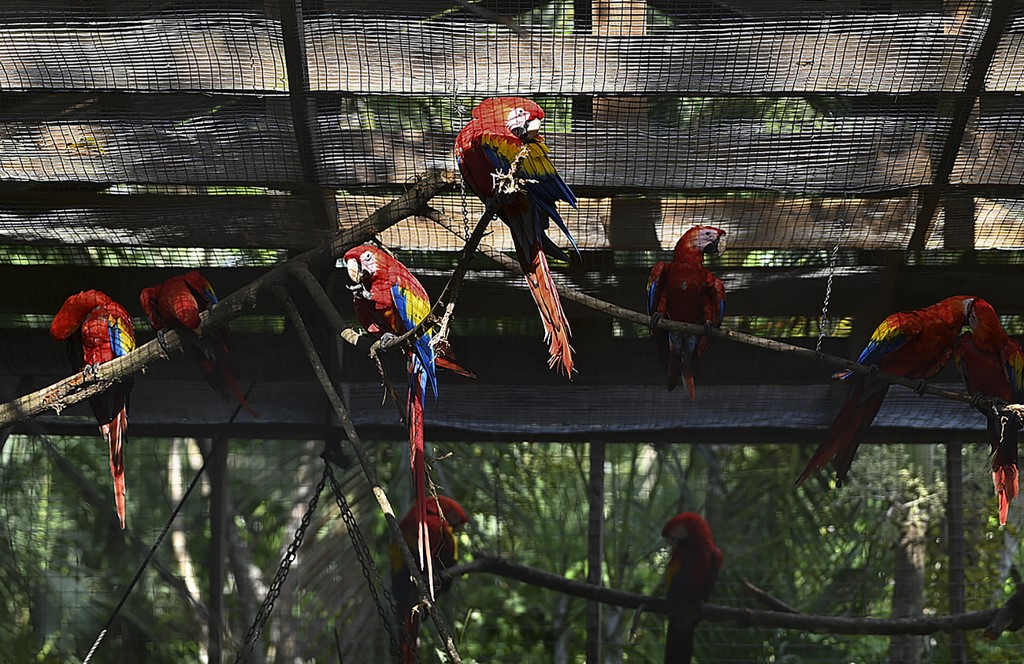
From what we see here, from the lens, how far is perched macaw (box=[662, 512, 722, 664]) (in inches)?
94.0

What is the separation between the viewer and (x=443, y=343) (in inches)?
57.6

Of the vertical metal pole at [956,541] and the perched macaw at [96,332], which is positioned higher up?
the perched macaw at [96,332]

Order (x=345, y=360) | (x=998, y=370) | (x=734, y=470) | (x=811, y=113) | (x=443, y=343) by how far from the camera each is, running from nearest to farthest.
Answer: (x=443, y=343), (x=811, y=113), (x=998, y=370), (x=345, y=360), (x=734, y=470)

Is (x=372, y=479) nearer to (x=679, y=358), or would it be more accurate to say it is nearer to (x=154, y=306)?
(x=154, y=306)

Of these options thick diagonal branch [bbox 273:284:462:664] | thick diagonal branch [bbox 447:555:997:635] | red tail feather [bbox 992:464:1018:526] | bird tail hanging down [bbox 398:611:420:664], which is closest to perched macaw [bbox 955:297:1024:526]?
red tail feather [bbox 992:464:1018:526]

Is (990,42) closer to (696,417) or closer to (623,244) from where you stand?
(623,244)

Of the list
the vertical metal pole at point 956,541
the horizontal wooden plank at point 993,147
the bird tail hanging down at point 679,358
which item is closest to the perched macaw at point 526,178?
the bird tail hanging down at point 679,358

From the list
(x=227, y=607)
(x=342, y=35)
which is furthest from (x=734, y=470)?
(x=342, y=35)

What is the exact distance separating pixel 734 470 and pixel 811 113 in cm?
196

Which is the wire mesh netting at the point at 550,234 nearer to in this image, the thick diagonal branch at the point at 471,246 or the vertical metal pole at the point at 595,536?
the vertical metal pole at the point at 595,536

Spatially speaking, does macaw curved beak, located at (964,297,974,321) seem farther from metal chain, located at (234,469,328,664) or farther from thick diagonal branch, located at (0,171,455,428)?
metal chain, located at (234,469,328,664)

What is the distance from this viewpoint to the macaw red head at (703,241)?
183 cm

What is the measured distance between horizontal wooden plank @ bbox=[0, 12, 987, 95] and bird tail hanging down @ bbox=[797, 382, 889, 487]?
680 millimetres

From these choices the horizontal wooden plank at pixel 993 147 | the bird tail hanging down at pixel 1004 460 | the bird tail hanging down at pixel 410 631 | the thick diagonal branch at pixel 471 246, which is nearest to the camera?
the thick diagonal branch at pixel 471 246
